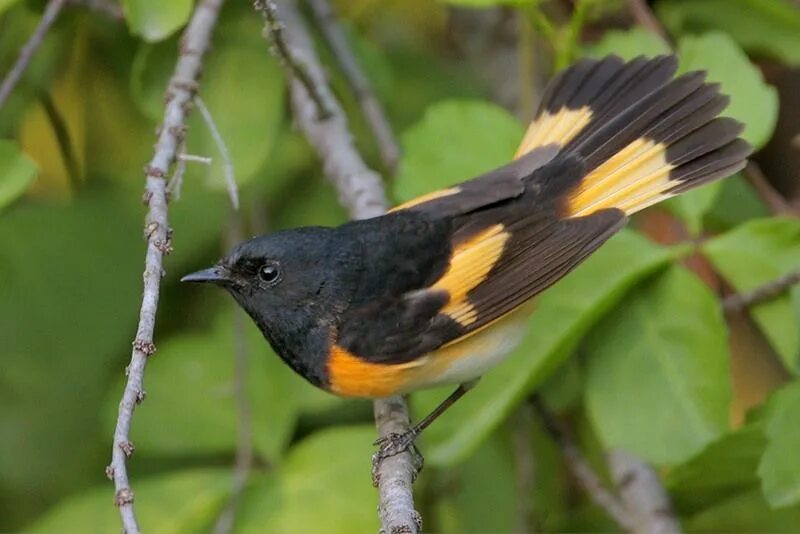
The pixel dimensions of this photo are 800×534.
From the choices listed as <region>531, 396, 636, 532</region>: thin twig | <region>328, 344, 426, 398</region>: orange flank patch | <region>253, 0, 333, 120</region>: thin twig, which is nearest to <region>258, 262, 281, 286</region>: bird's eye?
<region>328, 344, 426, 398</region>: orange flank patch

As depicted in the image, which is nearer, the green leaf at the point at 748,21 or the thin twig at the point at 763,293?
the thin twig at the point at 763,293

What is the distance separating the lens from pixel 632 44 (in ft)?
10.2

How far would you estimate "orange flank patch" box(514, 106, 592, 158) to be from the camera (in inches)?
119

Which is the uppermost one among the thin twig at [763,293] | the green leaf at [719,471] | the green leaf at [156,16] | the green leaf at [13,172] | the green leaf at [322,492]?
the green leaf at [156,16]

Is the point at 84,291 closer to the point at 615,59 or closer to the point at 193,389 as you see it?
the point at 193,389

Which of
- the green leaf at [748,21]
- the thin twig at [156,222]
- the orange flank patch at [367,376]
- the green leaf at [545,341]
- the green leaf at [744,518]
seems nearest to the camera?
the thin twig at [156,222]

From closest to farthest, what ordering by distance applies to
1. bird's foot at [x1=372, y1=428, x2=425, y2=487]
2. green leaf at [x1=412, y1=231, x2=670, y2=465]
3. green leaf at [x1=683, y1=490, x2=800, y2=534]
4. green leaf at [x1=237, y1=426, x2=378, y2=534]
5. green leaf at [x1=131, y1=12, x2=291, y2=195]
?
1. bird's foot at [x1=372, y1=428, x2=425, y2=487]
2. green leaf at [x1=412, y1=231, x2=670, y2=465]
3. green leaf at [x1=237, y1=426, x2=378, y2=534]
4. green leaf at [x1=131, y1=12, x2=291, y2=195]
5. green leaf at [x1=683, y1=490, x2=800, y2=534]

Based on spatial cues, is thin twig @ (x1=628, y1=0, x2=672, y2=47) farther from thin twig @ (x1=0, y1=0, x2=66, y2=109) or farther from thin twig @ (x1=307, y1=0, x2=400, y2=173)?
thin twig @ (x1=0, y1=0, x2=66, y2=109)

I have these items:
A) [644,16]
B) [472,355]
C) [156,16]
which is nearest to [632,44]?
[644,16]

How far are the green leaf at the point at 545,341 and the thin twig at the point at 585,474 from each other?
370 millimetres

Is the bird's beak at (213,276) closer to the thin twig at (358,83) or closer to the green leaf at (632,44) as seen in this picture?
the thin twig at (358,83)

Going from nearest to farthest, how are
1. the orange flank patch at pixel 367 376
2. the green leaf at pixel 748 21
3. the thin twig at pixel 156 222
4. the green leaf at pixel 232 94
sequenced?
the thin twig at pixel 156 222 < the orange flank patch at pixel 367 376 < the green leaf at pixel 232 94 < the green leaf at pixel 748 21

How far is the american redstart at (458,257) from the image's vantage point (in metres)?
2.68

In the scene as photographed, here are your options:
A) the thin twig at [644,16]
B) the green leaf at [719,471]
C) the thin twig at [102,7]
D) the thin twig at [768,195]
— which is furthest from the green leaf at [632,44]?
the thin twig at [102,7]
